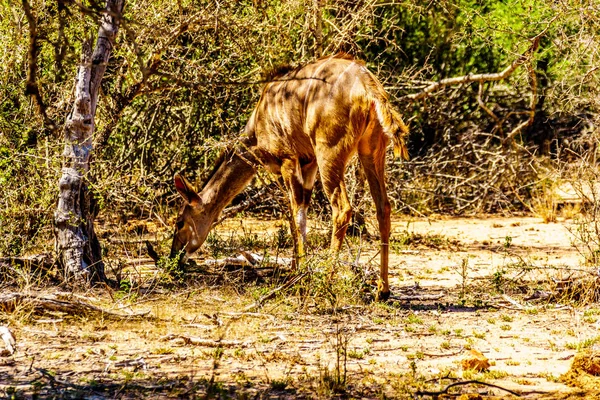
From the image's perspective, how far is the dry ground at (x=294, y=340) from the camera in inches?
222

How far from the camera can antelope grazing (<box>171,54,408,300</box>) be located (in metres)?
8.23

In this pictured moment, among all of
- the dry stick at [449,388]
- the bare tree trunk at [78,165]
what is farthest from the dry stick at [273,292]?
the dry stick at [449,388]

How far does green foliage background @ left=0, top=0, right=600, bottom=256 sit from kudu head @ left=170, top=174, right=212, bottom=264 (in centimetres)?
33

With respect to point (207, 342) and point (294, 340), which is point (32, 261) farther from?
point (294, 340)

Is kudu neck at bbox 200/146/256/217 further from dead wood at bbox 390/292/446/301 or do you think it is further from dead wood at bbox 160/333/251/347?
dead wood at bbox 160/333/251/347

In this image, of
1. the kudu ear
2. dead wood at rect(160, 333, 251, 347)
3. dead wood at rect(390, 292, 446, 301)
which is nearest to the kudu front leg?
the kudu ear

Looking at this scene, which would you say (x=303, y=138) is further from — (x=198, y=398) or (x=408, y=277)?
(x=198, y=398)

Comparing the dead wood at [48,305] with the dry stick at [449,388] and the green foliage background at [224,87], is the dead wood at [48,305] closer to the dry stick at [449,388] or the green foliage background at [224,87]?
the green foliage background at [224,87]

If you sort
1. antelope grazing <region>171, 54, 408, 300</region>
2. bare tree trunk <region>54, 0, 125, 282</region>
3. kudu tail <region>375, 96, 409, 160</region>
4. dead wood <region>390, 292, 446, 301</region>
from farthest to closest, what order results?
dead wood <region>390, 292, 446, 301</region> → antelope grazing <region>171, 54, 408, 300</region> → bare tree trunk <region>54, 0, 125, 282</region> → kudu tail <region>375, 96, 409, 160</region>

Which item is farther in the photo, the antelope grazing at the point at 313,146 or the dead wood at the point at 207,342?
the antelope grazing at the point at 313,146

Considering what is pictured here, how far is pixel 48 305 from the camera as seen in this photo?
22.9ft

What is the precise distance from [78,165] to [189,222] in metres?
1.96

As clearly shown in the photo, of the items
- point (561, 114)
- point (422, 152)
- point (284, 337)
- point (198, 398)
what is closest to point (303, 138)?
point (284, 337)

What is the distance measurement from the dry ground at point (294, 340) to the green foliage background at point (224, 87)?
1.24 m
